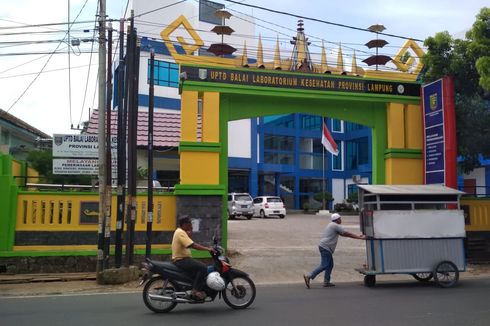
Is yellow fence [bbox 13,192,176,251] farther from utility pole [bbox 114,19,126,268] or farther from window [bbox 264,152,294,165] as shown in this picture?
window [bbox 264,152,294,165]

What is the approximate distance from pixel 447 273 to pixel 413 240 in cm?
96

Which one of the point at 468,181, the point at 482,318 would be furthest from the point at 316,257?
the point at 468,181

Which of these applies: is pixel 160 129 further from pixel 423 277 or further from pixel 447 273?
pixel 447 273

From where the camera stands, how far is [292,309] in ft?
27.6

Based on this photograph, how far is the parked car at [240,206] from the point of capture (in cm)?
Result: 3150

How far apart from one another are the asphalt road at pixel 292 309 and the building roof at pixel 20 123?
16.9 m

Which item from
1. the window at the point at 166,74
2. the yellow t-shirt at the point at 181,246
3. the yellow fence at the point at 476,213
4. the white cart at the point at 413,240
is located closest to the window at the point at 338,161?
the window at the point at 166,74

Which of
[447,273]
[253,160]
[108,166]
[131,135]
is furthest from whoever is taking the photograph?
[253,160]

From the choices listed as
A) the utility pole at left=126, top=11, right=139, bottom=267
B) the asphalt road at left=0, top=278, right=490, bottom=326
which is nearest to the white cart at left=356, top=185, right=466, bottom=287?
the asphalt road at left=0, top=278, right=490, bottom=326

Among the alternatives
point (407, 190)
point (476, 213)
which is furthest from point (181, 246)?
point (476, 213)

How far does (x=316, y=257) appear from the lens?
15227mm

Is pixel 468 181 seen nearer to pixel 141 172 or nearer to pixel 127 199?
pixel 141 172

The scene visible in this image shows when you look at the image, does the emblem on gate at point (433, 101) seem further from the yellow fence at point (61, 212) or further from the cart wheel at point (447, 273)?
the yellow fence at point (61, 212)

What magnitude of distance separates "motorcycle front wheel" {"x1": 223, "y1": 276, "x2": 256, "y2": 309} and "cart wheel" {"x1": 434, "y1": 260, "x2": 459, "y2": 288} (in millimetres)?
4531
